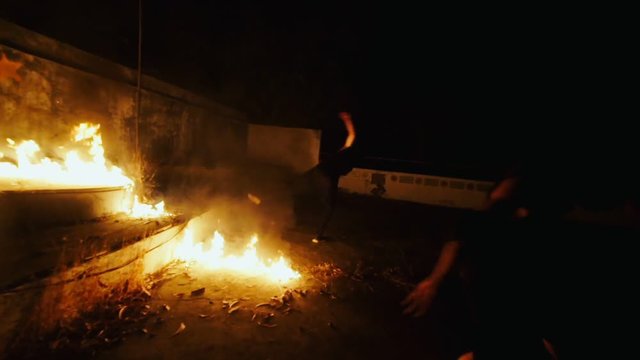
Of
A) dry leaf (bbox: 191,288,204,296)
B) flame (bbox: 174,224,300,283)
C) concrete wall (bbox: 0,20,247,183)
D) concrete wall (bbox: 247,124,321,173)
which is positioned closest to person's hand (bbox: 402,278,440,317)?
flame (bbox: 174,224,300,283)

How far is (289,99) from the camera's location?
19.1 meters

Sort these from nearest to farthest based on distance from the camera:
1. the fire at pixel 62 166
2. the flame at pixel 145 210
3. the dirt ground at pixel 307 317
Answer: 1. the dirt ground at pixel 307 317
2. the fire at pixel 62 166
3. the flame at pixel 145 210

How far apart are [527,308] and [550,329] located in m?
2.56

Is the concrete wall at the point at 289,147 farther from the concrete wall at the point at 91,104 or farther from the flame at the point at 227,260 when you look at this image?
the flame at the point at 227,260

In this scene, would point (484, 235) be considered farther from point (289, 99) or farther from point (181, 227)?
point (289, 99)

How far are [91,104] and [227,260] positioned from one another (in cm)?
487

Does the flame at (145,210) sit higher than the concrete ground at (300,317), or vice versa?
the flame at (145,210)

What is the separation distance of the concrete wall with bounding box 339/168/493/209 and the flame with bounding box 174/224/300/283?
10332mm

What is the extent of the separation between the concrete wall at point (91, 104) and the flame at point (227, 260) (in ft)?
11.2

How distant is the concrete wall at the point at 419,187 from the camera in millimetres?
14656

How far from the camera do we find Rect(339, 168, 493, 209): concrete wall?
14.7 meters

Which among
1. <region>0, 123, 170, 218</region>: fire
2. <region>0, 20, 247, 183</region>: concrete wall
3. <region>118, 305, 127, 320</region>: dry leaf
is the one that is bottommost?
<region>118, 305, 127, 320</region>: dry leaf

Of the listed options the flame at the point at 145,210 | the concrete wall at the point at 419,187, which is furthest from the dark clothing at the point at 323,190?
the flame at the point at 145,210

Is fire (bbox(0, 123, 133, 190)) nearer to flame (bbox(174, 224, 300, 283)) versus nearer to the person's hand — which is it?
flame (bbox(174, 224, 300, 283))
